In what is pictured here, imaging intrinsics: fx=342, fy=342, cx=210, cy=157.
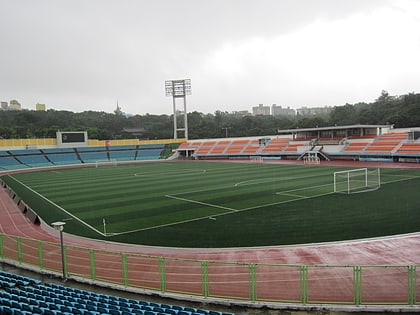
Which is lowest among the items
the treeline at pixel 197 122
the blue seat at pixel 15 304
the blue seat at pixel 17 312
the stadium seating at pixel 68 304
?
the stadium seating at pixel 68 304

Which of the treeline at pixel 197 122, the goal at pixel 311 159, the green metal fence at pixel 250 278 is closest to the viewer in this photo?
the green metal fence at pixel 250 278

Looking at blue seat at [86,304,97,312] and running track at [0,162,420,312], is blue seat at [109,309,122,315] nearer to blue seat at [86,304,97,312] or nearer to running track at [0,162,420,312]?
blue seat at [86,304,97,312]

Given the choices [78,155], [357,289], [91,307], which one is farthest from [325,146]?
[91,307]

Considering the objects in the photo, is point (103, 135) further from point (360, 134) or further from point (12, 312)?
point (12, 312)

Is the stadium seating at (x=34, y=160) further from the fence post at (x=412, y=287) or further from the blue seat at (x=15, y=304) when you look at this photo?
the fence post at (x=412, y=287)

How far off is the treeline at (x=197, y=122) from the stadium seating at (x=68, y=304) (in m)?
82.0

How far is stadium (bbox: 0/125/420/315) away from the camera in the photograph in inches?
388

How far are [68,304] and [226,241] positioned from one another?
8.47 meters

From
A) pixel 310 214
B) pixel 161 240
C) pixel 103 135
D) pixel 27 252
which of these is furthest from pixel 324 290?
pixel 103 135

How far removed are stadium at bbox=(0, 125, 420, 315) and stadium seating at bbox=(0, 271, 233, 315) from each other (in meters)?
0.05

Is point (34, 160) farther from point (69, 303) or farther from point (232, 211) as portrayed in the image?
point (69, 303)

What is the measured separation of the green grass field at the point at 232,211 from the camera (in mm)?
16469

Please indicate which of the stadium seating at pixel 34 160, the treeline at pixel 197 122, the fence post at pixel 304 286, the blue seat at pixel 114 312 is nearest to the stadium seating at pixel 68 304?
the blue seat at pixel 114 312

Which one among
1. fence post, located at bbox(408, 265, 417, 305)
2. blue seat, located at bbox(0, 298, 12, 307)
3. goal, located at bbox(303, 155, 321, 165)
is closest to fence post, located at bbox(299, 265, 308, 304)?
fence post, located at bbox(408, 265, 417, 305)
